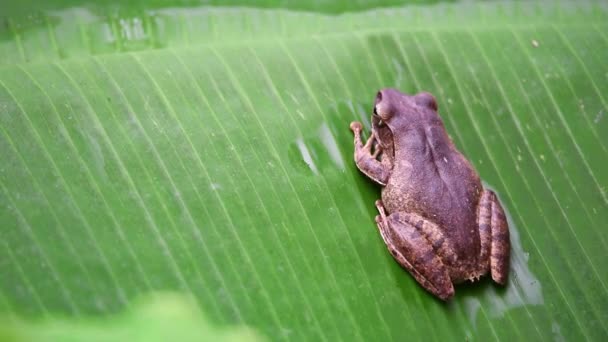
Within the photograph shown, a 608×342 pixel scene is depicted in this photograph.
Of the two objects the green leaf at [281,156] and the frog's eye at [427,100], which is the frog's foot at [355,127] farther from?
the frog's eye at [427,100]

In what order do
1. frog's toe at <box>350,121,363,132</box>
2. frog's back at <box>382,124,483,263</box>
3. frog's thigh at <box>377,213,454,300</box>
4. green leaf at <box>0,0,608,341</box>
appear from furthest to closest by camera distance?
frog's toe at <box>350,121,363,132</box>, frog's back at <box>382,124,483,263</box>, frog's thigh at <box>377,213,454,300</box>, green leaf at <box>0,0,608,341</box>

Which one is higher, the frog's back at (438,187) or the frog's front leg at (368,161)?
the frog's front leg at (368,161)

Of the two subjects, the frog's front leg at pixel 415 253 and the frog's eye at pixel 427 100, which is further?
the frog's eye at pixel 427 100

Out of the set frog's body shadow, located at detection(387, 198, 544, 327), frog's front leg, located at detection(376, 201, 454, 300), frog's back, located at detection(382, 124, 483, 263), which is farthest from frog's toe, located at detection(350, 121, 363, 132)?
frog's body shadow, located at detection(387, 198, 544, 327)

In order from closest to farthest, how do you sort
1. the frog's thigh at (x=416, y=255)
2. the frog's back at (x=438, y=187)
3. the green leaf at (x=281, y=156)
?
the green leaf at (x=281, y=156)
the frog's thigh at (x=416, y=255)
the frog's back at (x=438, y=187)

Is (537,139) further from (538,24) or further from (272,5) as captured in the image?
(272,5)

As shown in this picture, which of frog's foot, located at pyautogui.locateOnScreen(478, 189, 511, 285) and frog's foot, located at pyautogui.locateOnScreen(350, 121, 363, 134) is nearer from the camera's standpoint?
frog's foot, located at pyautogui.locateOnScreen(478, 189, 511, 285)

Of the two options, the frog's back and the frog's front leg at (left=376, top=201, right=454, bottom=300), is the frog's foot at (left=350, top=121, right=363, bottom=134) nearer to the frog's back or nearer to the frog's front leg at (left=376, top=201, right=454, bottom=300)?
the frog's back

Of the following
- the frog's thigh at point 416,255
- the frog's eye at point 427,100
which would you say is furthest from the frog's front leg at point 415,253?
the frog's eye at point 427,100
